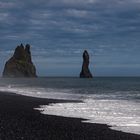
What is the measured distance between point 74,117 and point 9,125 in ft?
22.8

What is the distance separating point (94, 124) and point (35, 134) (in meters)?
5.78

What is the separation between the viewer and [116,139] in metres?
17.8

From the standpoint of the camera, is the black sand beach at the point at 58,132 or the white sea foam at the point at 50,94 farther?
the white sea foam at the point at 50,94

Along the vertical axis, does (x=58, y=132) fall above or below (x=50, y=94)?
above

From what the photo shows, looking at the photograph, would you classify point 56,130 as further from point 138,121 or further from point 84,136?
point 138,121

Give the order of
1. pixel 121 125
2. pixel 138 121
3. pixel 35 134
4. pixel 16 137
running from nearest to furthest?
1. pixel 16 137
2. pixel 35 134
3. pixel 121 125
4. pixel 138 121

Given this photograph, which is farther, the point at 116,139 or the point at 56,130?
the point at 56,130

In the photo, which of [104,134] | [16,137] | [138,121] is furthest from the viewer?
[138,121]

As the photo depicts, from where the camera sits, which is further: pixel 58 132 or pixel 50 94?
pixel 50 94

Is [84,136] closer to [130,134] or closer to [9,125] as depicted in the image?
[130,134]

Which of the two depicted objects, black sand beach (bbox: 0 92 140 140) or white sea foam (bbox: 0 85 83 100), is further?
white sea foam (bbox: 0 85 83 100)

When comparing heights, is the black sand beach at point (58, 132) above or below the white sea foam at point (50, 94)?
above

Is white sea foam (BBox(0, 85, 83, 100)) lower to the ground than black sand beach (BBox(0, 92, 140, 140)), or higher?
lower

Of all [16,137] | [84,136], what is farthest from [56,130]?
[16,137]
